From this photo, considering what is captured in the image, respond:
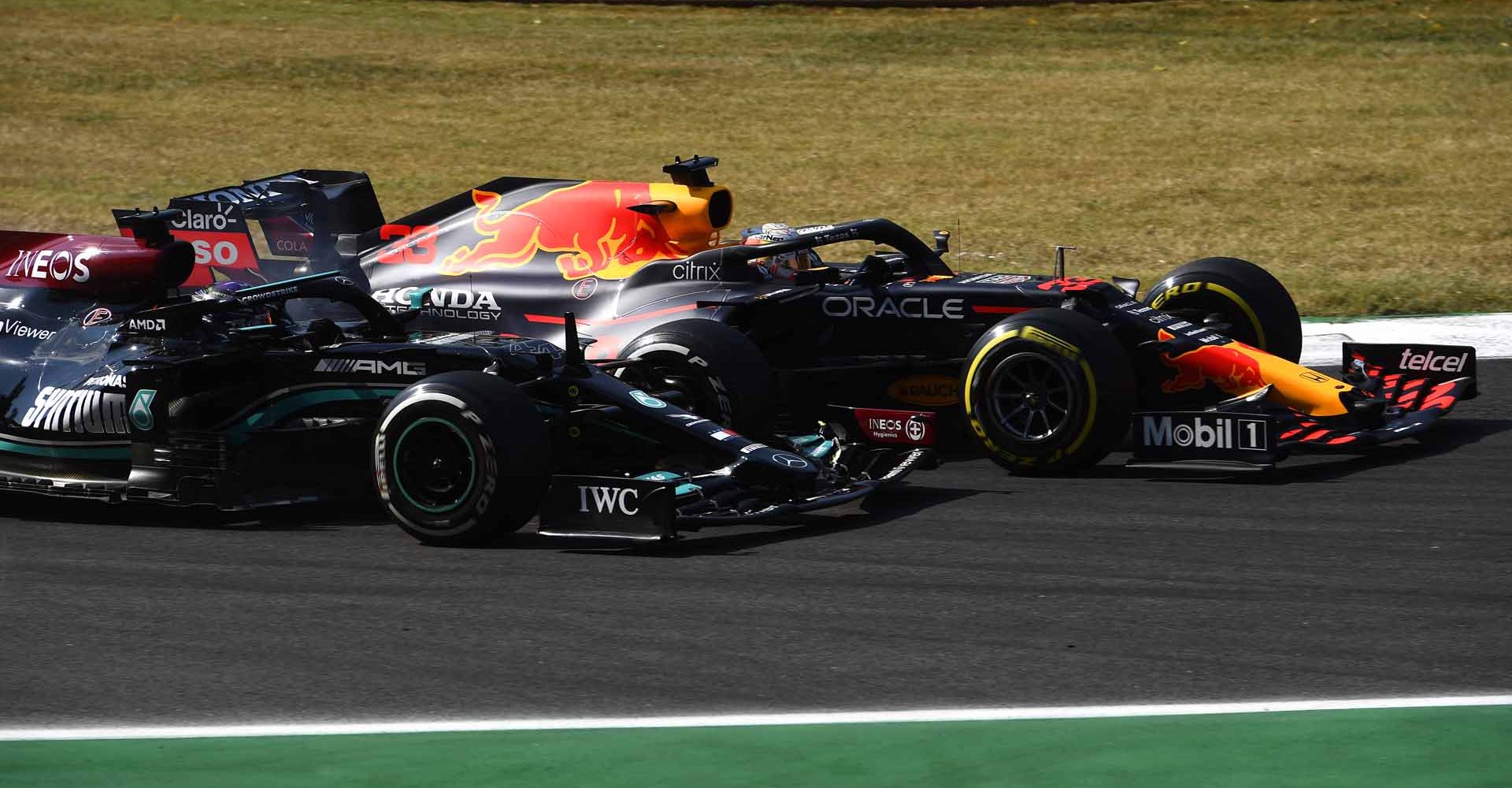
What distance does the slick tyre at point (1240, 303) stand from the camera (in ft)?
35.9

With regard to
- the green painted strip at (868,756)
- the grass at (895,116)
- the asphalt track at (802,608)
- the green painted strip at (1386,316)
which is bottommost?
the green painted strip at (868,756)

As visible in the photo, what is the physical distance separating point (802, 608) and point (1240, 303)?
4.82 metres

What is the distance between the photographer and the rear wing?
12188 mm

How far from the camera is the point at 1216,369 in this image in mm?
9922

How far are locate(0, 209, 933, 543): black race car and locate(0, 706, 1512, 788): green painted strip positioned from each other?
7.61 ft

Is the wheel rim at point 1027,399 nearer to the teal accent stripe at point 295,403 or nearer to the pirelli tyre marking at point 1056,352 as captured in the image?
the pirelli tyre marking at point 1056,352

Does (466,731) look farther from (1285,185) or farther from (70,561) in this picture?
(1285,185)

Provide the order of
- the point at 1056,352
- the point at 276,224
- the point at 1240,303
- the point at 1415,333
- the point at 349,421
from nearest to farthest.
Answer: the point at 349,421, the point at 1056,352, the point at 1240,303, the point at 276,224, the point at 1415,333

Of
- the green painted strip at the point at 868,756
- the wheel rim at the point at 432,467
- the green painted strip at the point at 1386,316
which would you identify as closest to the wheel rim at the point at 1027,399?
the wheel rim at the point at 432,467

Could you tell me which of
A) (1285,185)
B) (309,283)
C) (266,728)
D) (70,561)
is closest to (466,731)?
(266,728)

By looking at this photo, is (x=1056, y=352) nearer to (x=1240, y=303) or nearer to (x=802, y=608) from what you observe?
(x=1240, y=303)

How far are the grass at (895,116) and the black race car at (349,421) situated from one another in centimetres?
846

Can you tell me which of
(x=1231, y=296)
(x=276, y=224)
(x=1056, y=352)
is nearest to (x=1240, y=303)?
(x=1231, y=296)

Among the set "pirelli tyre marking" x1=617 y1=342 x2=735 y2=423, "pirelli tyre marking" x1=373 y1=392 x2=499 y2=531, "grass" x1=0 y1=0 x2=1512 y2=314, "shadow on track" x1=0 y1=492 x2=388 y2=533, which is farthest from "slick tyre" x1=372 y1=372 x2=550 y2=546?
"grass" x1=0 y1=0 x2=1512 y2=314
